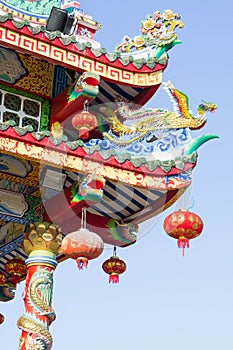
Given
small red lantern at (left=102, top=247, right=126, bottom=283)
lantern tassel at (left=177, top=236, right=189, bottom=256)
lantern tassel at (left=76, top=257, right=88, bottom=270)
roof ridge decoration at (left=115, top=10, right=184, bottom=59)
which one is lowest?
lantern tassel at (left=76, top=257, right=88, bottom=270)

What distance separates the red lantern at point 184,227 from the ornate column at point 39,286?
1703mm

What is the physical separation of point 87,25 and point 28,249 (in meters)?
4.30

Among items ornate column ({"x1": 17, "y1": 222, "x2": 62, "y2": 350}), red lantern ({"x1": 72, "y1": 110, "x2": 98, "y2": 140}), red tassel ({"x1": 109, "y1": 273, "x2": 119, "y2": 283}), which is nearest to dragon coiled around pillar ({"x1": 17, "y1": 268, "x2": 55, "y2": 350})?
ornate column ({"x1": 17, "y1": 222, "x2": 62, "y2": 350})

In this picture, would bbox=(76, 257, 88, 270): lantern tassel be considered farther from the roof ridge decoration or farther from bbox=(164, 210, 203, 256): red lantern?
the roof ridge decoration

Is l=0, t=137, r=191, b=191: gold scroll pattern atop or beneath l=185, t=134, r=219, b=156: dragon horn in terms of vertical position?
beneath

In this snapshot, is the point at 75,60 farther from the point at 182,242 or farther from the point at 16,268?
the point at 16,268

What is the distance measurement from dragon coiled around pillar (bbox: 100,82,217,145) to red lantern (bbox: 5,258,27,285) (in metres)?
2.84

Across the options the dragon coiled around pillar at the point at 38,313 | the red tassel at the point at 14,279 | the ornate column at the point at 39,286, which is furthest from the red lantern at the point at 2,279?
the dragon coiled around pillar at the point at 38,313

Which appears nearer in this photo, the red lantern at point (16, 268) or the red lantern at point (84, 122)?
the red lantern at point (84, 122)

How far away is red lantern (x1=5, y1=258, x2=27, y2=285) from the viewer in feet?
41.7

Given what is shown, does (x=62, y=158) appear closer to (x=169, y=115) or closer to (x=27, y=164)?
(x=27, y=164)

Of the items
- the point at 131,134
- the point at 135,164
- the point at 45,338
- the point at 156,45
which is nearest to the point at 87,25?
the point at 156,45

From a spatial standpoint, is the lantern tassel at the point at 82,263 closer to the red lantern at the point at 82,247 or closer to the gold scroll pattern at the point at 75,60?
the red lantern at the point at 82,247

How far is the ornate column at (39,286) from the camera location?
1009 cm
